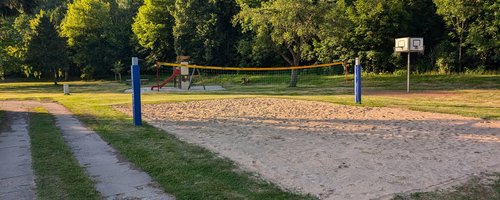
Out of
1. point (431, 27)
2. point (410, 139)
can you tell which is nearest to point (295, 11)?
point (431, 27)

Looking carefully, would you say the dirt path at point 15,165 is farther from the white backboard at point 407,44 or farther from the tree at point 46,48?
the tree at point 46,48

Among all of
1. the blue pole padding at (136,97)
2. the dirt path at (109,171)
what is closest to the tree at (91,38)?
the blue pole padding at (136,97)

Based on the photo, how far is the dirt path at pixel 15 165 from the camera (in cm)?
436

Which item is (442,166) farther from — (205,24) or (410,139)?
(205,24)

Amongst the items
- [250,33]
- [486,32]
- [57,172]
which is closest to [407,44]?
[486,32]

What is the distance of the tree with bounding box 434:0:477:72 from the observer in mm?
26000

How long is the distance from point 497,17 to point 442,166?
24.8 meters

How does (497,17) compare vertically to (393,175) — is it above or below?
above

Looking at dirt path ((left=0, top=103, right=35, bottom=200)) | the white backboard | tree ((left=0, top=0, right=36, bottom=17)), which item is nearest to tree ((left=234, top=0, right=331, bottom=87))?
the white backboard

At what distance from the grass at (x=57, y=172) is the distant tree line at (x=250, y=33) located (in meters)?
10.5

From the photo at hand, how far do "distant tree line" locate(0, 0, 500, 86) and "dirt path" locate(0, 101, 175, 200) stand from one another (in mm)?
10808

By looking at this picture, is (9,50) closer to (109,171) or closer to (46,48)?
(46,48)

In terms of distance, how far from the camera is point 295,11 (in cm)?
2341

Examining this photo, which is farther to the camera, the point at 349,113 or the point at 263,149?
the point at 349,113
